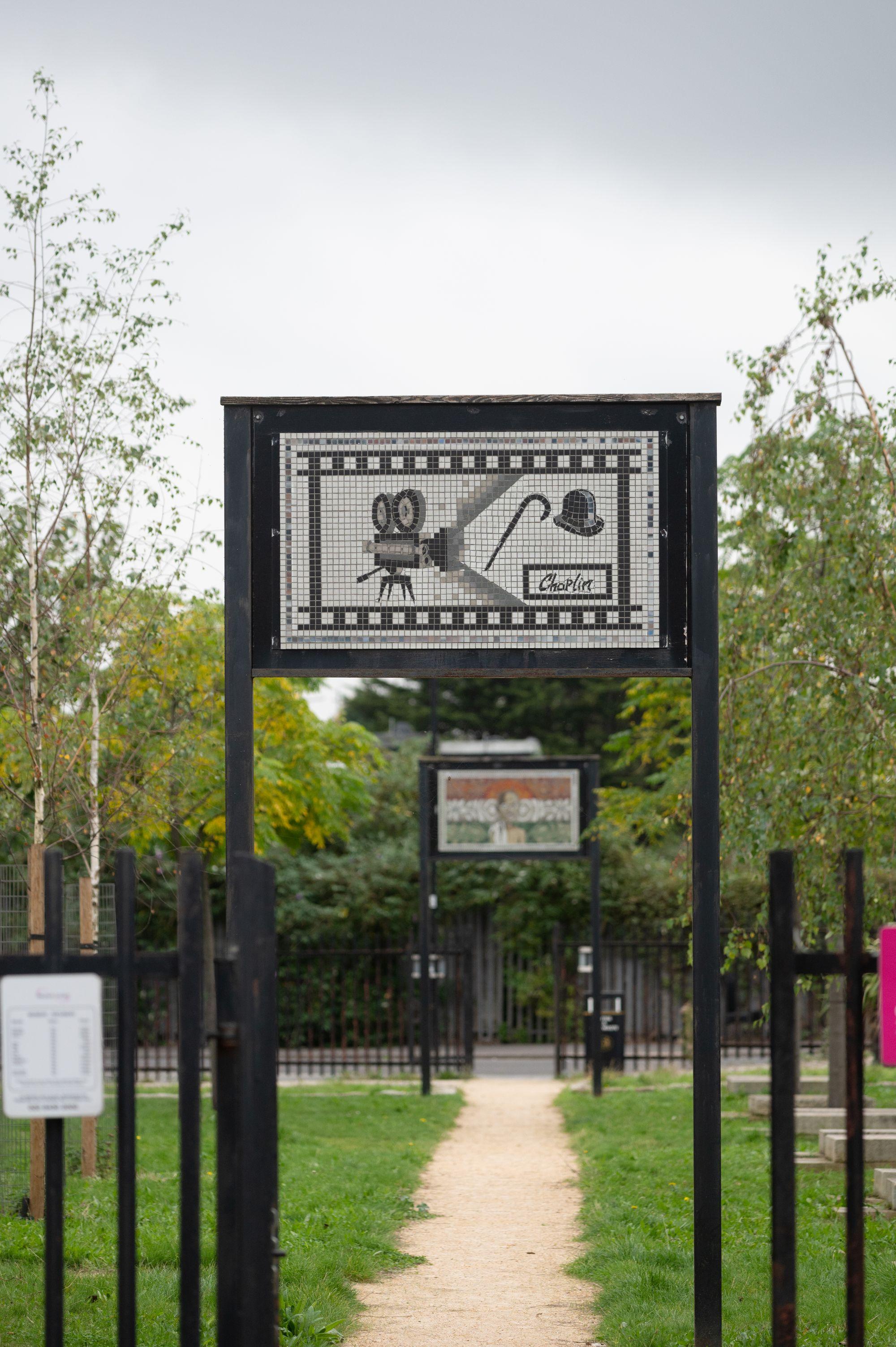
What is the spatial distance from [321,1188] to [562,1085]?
8823 millimetres

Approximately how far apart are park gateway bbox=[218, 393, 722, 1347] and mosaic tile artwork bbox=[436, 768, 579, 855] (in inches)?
418

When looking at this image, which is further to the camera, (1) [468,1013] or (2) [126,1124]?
(1) [468,1013]

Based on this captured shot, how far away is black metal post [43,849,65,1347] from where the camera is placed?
137 inches

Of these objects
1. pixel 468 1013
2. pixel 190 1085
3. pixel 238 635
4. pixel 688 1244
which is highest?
pixel 238 635

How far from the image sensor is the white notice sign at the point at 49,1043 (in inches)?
136

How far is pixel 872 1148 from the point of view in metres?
9.38

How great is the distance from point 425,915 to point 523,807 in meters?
1.77

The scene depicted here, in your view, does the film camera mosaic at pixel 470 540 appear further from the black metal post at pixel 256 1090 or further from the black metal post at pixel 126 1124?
the black metal post at pixel 126 1124

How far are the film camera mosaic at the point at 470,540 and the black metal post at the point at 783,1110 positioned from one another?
200cm

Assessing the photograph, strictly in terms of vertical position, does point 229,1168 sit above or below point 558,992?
above

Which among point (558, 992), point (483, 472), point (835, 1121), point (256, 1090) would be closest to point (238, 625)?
point (483, 472)

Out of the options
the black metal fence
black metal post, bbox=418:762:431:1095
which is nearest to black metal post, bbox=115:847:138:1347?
black metal post, bbox=418:762:431:1095

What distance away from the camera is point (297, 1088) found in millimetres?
16469

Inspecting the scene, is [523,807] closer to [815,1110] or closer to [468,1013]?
[468,1013]
